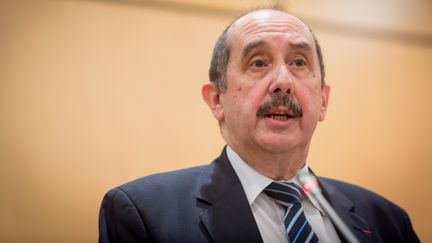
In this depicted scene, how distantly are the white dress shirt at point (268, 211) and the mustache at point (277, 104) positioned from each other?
0.17 m

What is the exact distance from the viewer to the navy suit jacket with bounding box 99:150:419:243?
86cm

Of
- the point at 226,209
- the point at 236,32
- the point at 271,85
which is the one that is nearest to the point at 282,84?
the point at 271,85

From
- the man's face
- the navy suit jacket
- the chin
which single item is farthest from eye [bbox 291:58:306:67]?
the navy suit jacket

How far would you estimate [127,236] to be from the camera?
86 centimetres

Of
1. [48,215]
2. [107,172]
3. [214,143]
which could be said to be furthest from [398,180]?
[48,215]

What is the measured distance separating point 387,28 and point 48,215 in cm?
180

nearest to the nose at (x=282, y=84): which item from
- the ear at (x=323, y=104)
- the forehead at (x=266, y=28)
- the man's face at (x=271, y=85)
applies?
the man's face at (x=271, y=85)

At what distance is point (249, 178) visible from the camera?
99 centimetres

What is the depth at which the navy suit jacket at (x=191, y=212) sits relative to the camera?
0.86 metres

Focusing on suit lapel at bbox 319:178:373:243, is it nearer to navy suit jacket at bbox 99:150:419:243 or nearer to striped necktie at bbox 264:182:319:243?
navy suit jacket at bbox 99:150:419:243

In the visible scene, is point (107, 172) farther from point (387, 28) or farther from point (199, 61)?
point (387, 28)

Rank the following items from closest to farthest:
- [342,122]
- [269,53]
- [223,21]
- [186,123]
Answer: [269,53] < [186,123] < [223,21] < [342,122]

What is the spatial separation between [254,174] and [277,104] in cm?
21

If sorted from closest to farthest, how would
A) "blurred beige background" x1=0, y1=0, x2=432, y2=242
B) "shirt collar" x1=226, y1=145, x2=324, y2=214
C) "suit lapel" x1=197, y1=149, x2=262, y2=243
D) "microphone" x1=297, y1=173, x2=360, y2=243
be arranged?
1. "microphone" x1=297, y1=173, x2=360, y2=243
2. "suit lapel" x1=197, y1=149, x2=262, y2=243
3. "shirt collar" x1=226, y1=145, x2=324, y2=214
4. "blurred beige background" x1=0, y1=0, x2=432, y2=242
